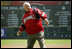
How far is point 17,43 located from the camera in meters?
8.50

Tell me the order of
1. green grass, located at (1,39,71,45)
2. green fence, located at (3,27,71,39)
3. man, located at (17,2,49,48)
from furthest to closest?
green fence, located at (3,27,71,39), green grass, located at (1,39,71,45), man, located at (17,2,49,48)

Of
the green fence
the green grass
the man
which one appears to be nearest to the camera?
the man

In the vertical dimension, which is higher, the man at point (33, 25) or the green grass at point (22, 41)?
the man at point (33, 25)

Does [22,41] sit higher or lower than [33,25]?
lower

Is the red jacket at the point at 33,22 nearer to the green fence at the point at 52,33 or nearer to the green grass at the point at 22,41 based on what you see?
the green grass at the point at 22,41

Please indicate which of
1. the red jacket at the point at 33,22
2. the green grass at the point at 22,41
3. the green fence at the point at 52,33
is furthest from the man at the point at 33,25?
the green fence at the point at 52,33

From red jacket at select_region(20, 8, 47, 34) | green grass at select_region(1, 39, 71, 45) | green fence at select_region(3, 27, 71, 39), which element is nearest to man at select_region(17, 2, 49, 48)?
red jacket at select_region(20, 8, 47, 34)

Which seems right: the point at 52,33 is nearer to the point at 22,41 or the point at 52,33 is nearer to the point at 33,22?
the point at 22,41

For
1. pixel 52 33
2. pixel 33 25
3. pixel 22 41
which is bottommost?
pixel 22 41

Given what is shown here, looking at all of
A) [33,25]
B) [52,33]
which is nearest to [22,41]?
[52,33]

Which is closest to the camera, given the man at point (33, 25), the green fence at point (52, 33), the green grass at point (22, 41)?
the man at point (33, 25)

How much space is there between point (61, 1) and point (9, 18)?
2.53 meters

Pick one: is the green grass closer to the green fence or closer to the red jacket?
the green fence

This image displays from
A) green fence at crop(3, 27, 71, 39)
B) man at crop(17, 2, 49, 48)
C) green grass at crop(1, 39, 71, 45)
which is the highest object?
man at crop(17, 2, 49, 48)
